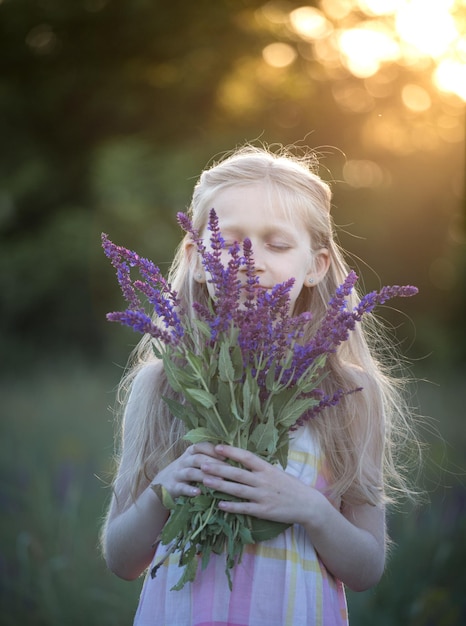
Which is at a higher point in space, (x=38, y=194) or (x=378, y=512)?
(x=38, y=194)

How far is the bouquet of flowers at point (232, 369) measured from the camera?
1749 mm

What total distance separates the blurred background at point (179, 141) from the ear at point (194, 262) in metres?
4.60

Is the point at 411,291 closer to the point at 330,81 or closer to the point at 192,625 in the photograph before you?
the point at 192,625

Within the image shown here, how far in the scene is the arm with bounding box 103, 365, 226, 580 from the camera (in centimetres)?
187

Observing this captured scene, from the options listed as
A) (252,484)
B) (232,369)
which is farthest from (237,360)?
(252,484)

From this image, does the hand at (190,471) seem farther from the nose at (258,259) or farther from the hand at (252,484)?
the nose at (258,259)

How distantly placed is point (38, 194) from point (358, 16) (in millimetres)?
4323

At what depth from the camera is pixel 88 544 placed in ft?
15.2

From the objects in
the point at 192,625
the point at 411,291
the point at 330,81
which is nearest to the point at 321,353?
the point at 411,291

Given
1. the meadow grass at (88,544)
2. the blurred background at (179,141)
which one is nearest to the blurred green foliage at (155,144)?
the blurred background at (179,141)

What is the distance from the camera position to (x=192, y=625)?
202cm

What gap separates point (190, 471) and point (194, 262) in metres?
0.66

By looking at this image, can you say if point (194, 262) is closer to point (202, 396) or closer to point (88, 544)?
point (202, 396)

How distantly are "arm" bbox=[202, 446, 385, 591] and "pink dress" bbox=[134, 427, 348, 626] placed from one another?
7 cm
